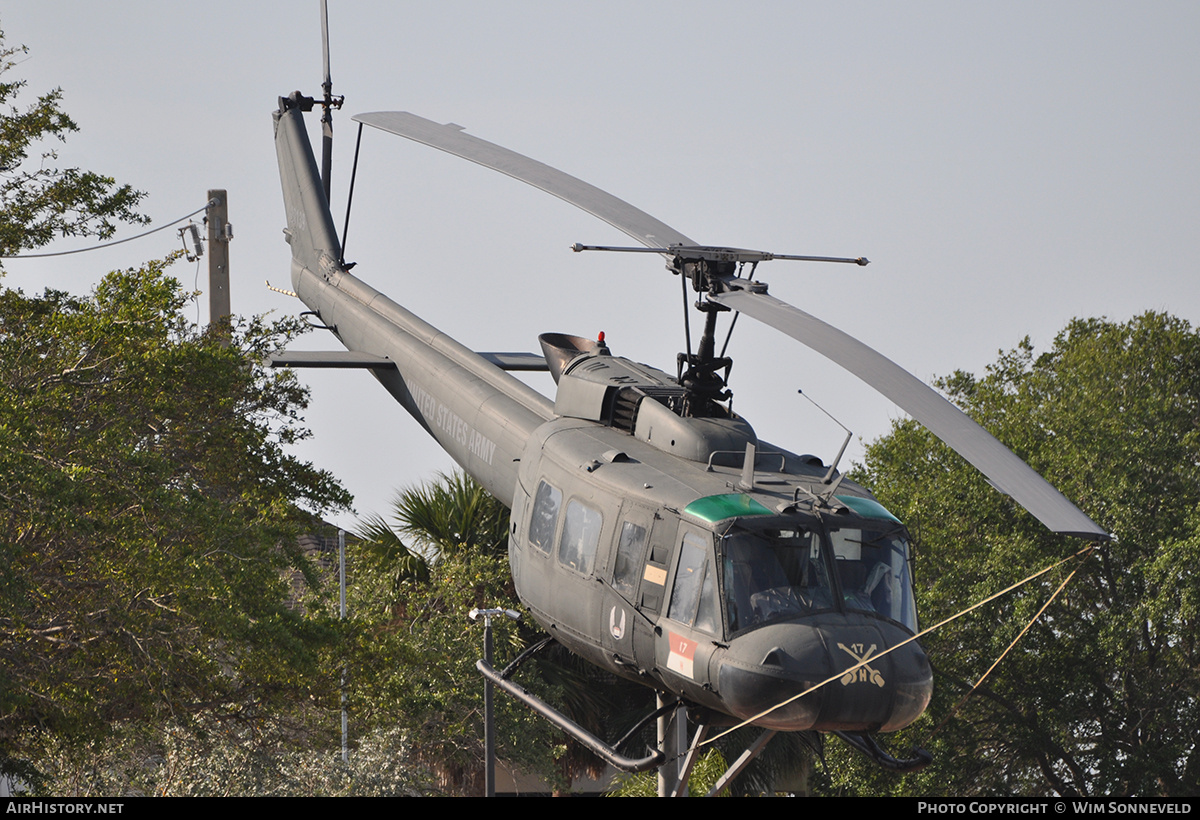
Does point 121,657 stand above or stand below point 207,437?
below

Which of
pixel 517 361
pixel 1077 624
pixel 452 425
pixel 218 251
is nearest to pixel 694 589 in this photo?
pixel 452 425

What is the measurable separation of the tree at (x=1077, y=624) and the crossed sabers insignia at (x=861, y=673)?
18.7 m

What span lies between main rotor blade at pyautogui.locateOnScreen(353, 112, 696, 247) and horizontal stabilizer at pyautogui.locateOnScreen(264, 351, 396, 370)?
10.2 ft

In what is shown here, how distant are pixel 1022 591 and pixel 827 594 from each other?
19.5 metres

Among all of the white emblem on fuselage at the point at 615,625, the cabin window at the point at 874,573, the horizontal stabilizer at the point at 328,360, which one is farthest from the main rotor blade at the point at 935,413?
the horizontal stabilizer at the point at 328,360

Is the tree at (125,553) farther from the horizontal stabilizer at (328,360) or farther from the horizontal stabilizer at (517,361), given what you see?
the horizontal stabilizer at (517,361)

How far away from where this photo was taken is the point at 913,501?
29.6m

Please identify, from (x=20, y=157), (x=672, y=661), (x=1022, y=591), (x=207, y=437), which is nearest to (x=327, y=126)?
A: (x=20, y=157)

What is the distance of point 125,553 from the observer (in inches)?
535

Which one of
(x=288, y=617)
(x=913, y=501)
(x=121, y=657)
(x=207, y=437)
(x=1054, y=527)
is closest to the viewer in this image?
(x=1054, y=527)

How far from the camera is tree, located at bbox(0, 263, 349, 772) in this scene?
13.1m

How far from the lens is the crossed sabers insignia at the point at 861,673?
30.5 ft

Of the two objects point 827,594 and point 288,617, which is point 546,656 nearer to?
point 288,617

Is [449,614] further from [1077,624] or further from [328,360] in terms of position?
[1077,624]
